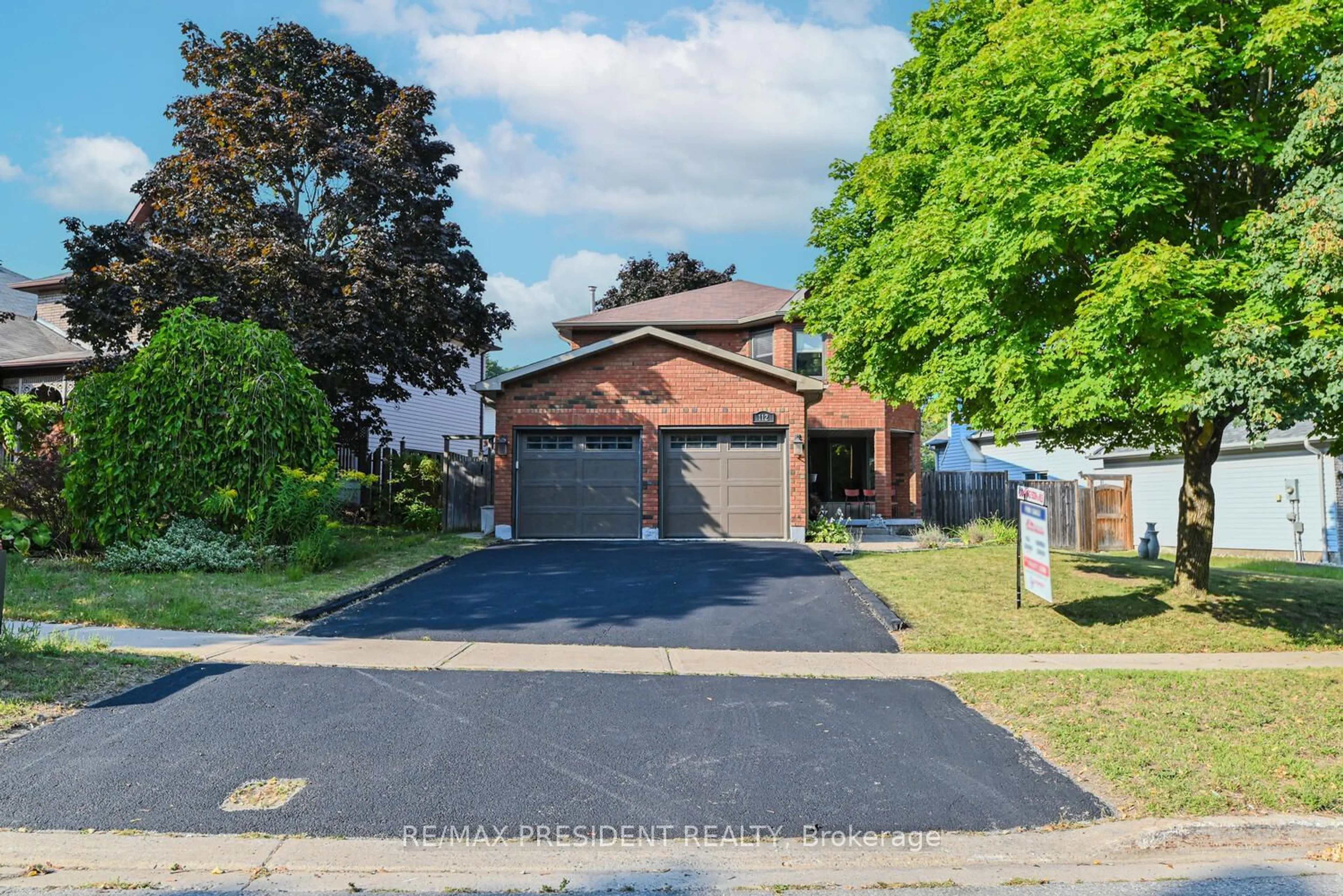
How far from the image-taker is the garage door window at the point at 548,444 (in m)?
18.2

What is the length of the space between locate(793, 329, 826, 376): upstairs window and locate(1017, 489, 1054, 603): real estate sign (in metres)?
13.2

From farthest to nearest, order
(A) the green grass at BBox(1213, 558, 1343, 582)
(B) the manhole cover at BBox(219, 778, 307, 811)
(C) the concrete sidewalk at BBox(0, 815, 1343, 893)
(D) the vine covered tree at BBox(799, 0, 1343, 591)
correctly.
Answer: (A) the green grass at BBox(1213, 558, 1343, 582)
(D) the vine covered tree at BBox(799, 0, 1343, 591)
(B) the manhole cover at BBox(219, 778, 307, 811)
(C) the concrete sidewalk at BBox(0, 815, 1343, 893)

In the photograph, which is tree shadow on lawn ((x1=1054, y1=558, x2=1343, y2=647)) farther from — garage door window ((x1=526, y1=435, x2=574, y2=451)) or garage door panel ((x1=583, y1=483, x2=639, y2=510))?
garage door window ((x1=526, y1=435, x2=574, y2=451))

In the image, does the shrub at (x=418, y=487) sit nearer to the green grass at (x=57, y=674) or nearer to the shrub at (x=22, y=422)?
the shrub at (x=22, y=422)

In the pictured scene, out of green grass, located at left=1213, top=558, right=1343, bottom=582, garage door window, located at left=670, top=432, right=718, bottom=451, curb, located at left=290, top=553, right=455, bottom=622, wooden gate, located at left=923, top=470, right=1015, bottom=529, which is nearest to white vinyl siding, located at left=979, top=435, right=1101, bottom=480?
wooden gate, located at left=923, top=470, right=1015, bottom=529

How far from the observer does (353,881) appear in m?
3.84

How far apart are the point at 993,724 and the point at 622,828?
3272 millimetres

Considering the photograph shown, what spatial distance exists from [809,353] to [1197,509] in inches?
519

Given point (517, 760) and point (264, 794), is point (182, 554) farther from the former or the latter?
point (517, 760)

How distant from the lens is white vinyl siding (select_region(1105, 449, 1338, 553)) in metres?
17.7

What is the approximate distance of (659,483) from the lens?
1795 centimetres

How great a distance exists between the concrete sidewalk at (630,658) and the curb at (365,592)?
974mm

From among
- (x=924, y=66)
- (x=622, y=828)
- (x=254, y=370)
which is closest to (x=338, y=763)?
(x=622, y=828)

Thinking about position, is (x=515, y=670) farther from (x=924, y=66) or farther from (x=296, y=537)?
(x=924, y=66)
